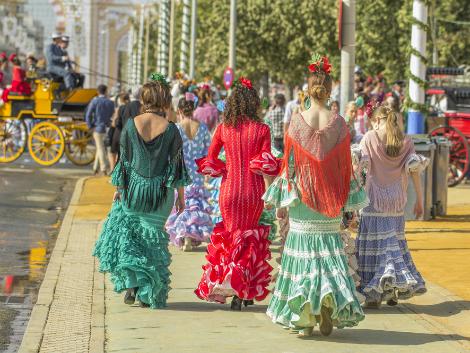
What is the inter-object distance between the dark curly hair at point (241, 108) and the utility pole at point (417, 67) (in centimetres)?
1043

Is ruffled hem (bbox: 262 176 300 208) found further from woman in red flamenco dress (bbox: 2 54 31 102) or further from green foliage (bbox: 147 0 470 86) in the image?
green foliage (bbox: 147 0 470 86)

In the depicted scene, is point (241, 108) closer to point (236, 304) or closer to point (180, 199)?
point (180, 199)

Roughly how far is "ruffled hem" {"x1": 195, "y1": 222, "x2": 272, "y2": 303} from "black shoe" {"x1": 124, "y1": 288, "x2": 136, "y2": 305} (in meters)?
0.50

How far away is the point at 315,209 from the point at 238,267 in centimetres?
132

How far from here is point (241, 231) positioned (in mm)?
10195

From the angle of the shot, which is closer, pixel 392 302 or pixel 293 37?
pixel 392 302

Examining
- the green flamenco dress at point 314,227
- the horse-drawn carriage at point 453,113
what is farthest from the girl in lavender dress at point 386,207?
the horse-drawn carriage at point 453,113

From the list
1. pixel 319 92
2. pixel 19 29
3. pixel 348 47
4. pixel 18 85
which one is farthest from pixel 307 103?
pixel 19 29

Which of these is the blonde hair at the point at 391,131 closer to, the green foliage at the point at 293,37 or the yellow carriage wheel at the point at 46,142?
the yellow carriage wheel at the point at 46,142

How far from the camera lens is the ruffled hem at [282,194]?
900 centimetres

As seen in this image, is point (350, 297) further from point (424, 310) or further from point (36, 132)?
point (36, 132)

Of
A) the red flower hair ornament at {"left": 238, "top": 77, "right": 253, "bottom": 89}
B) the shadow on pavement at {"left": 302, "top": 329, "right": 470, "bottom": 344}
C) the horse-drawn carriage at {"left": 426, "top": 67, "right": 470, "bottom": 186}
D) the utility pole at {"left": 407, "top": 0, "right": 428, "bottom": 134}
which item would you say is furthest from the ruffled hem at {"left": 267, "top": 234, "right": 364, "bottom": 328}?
the horse-drawn carriage at {"left": 426, "top": 67, "right": 470, "bottom": 186}

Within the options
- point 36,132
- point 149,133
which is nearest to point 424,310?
point 149,133

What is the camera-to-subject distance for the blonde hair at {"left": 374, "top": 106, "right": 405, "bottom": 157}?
411 inches
